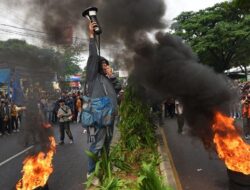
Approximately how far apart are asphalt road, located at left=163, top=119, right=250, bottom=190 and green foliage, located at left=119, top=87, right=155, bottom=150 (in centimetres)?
74

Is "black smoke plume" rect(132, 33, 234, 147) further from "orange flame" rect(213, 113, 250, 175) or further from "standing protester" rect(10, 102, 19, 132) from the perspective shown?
"standing protester" rect(10, 102, 19, 132)

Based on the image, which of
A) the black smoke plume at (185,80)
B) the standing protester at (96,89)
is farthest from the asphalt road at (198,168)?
the standing protester at (96,89)

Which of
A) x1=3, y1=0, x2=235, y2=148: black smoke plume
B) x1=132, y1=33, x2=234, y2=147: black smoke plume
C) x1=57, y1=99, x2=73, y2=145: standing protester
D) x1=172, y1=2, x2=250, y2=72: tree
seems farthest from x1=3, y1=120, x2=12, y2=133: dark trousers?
x1=172, y1=2, x2=250, y2=72: tree

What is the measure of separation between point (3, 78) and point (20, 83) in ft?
10.8

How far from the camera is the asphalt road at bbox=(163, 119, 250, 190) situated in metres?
6.14

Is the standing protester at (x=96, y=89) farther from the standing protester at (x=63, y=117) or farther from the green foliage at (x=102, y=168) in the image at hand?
the standing protester at (x=63, y=117)

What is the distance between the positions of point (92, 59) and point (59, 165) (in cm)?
333

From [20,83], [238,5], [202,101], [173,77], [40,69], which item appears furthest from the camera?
[20,83]

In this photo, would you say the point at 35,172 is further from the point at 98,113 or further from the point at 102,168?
the point at 98,113

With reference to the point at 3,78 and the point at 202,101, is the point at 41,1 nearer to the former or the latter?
the point at 202,101

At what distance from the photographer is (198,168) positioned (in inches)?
289

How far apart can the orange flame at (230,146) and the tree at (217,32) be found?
20.5 metres

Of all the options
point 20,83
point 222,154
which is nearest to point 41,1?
point 222,154

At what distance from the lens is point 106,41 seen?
800 centimetres
